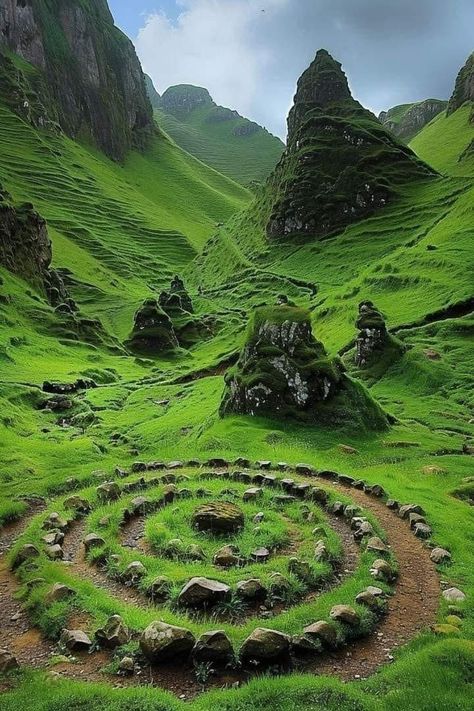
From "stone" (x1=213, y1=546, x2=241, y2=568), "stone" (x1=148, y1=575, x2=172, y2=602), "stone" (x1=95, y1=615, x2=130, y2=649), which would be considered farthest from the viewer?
"stone" (x1=213, y1=546, x2=241, y2=568)

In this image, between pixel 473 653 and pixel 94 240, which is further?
pixel 94 240

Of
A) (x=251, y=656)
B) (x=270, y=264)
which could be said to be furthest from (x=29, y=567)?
(x=270, y=264)

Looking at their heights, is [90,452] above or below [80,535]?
below

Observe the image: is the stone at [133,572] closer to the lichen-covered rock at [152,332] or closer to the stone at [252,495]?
the stone at [252,495]

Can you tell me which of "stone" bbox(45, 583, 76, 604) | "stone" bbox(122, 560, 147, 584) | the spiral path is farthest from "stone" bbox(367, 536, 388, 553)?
"stone" bbox(45, 583, 76, 604)

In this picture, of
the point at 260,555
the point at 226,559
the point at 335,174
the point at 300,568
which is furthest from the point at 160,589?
the point at 335,174

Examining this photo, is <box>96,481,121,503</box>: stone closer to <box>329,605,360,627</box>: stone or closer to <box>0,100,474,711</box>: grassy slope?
<box>0,100,474,711</box>: grassy slope

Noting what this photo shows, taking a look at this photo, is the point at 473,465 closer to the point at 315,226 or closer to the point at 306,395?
the point at 306,395
